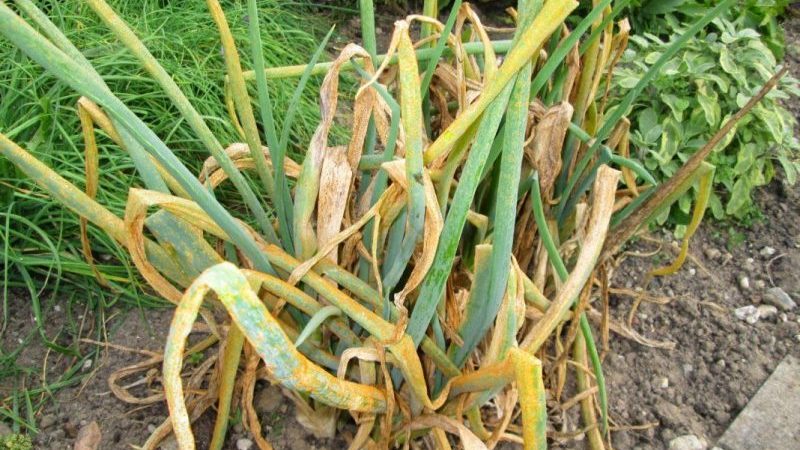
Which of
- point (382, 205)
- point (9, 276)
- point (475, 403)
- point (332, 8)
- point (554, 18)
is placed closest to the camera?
point (554, 18)

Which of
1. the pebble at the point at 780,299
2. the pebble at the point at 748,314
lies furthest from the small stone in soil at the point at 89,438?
the pebble at the point at 780,299

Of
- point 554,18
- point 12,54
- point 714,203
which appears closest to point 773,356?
point 714,203

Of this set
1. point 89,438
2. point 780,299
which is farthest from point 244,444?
point 780,299

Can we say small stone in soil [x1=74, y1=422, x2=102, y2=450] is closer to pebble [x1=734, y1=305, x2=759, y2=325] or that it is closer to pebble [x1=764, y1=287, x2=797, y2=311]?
pebble [x1=734, y1=305, x2=759, y2=325]

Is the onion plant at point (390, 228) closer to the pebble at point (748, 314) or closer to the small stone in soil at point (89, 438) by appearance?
the small stone in soil at point (89, 438)

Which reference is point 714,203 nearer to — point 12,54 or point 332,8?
point 332,8

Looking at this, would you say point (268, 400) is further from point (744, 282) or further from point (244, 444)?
point (744, 282)

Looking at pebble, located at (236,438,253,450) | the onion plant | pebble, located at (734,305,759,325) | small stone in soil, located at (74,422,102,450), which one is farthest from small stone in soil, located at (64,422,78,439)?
pebble, located at (734,305,759,325)
